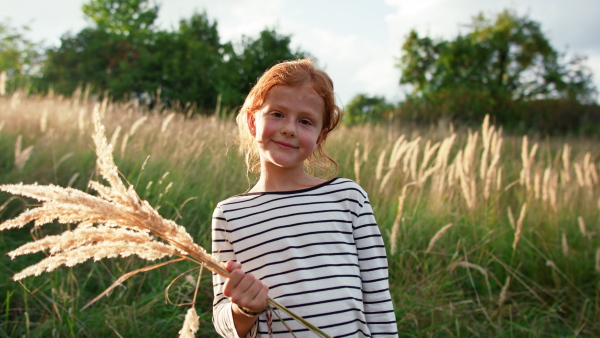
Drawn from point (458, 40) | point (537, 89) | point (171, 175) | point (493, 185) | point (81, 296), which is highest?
point (458, 40)

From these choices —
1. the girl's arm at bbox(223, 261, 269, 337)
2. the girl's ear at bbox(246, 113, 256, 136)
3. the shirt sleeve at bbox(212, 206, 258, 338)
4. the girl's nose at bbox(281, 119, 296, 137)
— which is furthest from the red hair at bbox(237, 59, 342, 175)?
the girl's arm at bbox(223, 261, 269, 337)

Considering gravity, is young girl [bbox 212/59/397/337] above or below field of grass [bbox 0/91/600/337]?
above

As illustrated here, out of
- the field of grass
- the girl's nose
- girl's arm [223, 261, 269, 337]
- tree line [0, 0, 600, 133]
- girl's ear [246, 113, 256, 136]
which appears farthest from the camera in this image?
A: tree line [0, 0, 600, 133]

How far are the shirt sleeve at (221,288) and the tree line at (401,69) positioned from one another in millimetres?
14007

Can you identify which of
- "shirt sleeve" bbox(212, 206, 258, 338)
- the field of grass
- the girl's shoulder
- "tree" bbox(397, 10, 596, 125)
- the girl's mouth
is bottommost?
the field of grass

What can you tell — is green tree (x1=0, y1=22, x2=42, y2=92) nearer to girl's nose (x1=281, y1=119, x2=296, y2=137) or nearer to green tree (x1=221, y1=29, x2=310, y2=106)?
green tree (x1=221, y1=29, x2=310, y2=106)

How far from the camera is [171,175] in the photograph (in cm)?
412

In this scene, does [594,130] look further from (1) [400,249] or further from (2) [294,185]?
(2) [294,185]

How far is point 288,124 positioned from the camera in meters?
1.52

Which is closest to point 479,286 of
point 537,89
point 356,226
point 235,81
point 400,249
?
point 400,249

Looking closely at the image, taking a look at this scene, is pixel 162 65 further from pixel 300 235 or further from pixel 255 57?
pixel 300 235

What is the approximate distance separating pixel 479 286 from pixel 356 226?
7.54 feet

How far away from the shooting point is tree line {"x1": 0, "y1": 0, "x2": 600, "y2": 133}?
645 inches

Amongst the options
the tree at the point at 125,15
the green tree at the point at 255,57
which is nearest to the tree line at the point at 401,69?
the green tree at the point at 255,57
